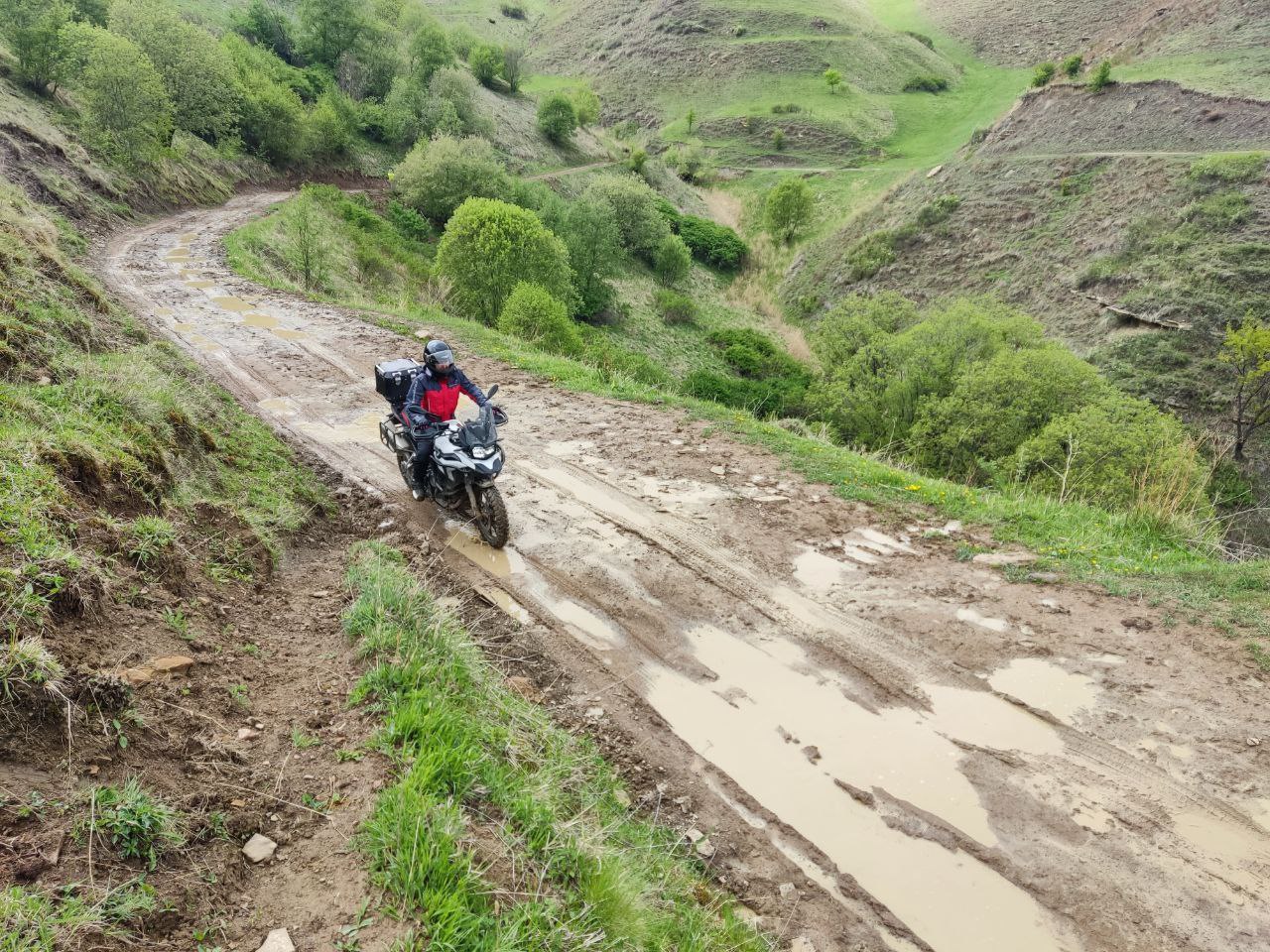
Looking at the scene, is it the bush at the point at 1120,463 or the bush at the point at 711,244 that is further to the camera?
the bush at the point at 711,244

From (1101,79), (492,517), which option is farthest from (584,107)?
(492,517)

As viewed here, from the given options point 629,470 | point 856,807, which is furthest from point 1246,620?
point 629,470

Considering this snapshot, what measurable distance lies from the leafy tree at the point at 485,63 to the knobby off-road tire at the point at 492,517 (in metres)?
75.6

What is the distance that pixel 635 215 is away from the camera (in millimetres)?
49094

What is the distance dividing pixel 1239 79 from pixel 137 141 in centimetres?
5932

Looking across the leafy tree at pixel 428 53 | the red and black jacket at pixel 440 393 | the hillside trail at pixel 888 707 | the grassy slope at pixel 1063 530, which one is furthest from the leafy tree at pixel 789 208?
the red and black jacket at pixel 440 393

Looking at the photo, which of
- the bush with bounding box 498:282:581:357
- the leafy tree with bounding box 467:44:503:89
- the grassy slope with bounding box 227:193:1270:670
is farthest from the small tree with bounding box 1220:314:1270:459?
the leafy tree with bounding box 467:44:503:89

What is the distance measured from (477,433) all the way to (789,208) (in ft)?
176

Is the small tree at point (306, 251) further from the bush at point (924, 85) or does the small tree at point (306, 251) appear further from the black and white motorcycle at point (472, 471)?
the bush at point (924, 85)

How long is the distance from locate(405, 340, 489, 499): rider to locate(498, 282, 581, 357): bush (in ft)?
52.0

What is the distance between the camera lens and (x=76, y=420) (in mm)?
5562

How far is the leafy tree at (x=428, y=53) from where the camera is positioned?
57.3 m

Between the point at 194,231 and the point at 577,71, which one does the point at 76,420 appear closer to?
the point at 194,231

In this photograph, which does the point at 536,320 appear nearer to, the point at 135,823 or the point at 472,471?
the point at 472,471
